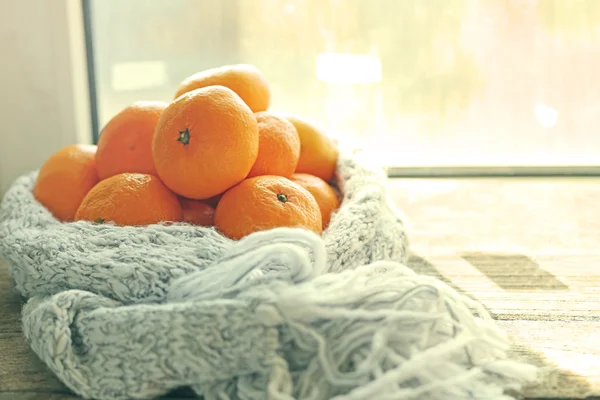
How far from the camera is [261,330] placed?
1.51ft

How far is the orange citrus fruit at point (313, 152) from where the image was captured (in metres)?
0.76

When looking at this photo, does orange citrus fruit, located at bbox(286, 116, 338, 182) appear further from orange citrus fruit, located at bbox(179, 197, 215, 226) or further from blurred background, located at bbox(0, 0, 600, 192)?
blurred background, located at bbox(0, 0, 600, 192)

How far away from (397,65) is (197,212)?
717 millimetres

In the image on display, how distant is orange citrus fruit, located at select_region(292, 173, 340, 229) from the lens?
69cm

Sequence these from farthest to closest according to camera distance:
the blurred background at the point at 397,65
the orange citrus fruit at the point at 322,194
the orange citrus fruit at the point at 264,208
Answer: the blurred background at the point at 397,65
the orange citrus fruit at the point at 322,194
the orange citrus fruit at the point at 264,208

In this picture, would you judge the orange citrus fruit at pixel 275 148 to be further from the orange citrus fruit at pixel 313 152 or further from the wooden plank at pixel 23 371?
the wooden plank at pixel 23 371

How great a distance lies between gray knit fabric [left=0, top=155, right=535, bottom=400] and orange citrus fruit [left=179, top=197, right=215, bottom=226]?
10 cm

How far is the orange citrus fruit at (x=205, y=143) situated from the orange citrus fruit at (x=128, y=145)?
53mm

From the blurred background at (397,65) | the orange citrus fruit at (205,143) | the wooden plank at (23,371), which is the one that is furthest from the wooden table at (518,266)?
the orange citrus fruit at (205,143)

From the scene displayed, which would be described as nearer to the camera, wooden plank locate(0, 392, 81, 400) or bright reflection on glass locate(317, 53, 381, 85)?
wooden plank locate(0, 392, 81, 400)

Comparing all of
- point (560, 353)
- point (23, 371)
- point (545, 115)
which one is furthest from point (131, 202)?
point (545, 115)

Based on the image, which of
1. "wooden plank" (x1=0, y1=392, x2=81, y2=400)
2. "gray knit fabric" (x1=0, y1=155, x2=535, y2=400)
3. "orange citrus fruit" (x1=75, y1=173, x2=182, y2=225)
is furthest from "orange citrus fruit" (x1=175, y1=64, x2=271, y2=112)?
"wooden plank" (x1=0, y1=392, x2=81, y2=400)

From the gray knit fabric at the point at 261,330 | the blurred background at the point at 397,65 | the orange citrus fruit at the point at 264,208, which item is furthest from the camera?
the blurred background at the point at 397,65

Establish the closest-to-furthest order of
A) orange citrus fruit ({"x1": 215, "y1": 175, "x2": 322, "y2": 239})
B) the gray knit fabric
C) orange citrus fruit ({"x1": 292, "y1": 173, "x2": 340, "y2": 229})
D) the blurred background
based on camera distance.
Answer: the gray knit fabric
orange citrus fruit ({"x1": 215, "y1": 175, "x2": 322, "y2": 239})
orange citrus fruit ({"x1": 292, "y1": 173, "x2": 340, "y2": 229})
the blurred background
